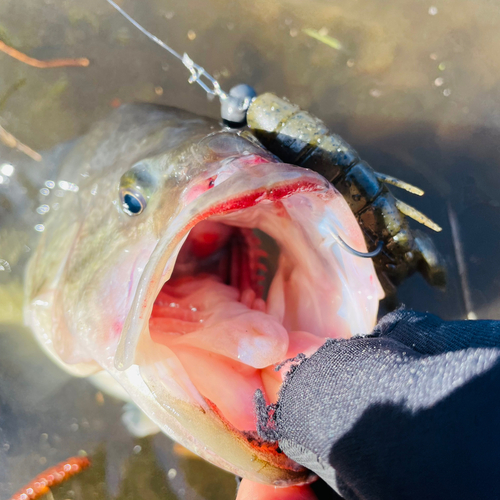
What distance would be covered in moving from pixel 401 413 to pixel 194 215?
2.57 feet

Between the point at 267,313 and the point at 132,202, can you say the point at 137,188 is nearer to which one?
the point at 132,202

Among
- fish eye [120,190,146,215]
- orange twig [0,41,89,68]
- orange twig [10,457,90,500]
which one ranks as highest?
orange twig [0,41,89,68]

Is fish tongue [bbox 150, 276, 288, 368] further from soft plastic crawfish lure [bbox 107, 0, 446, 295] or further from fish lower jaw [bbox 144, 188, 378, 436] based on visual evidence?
soft plastic crawfish lure [bbox 107, 0, 446, 295]

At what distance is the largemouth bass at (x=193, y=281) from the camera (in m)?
1.33

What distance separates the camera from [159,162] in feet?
5.17

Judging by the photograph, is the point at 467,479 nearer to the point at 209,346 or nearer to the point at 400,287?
the point at 209,346

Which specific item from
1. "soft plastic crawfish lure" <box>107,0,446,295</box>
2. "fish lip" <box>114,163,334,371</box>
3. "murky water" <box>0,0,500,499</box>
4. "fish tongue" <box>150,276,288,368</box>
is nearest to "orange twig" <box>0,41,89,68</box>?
"murky water" <box>0,0,500,499</box>

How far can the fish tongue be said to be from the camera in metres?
1.58

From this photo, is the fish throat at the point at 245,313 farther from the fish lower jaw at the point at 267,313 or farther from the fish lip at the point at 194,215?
the fish lip at the point at 194,215

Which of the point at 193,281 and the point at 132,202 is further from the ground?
the point at 132,202

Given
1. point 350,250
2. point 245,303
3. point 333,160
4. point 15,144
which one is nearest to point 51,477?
point 245,303

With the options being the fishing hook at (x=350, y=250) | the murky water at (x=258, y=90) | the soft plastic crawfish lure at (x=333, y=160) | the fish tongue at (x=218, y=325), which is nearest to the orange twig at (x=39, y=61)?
the murky water at (x=258, y=90)

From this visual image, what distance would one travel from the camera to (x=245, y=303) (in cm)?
204

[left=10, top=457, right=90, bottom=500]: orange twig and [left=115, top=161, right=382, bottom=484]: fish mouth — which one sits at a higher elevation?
[left=115, top=161, right=382, bottom=484]: fish mouth
